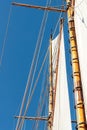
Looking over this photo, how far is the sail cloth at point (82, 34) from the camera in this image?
5.38 m

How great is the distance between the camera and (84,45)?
225 inches

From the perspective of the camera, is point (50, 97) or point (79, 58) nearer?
point (79, 58)

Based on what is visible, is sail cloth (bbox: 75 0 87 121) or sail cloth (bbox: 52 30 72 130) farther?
sail cloth (bbox: 52 30 72 130)

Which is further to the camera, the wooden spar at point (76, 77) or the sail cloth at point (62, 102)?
the sail cloth at point (62, 102)

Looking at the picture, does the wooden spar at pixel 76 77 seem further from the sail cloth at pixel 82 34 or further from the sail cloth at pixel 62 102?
the sail cloth at pixel 62 102

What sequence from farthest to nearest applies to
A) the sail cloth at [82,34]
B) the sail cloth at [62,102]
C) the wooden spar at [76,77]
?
the sail cloth at [62,102]
the sail cloth at [82,34]
the wooden spar at [76,77]

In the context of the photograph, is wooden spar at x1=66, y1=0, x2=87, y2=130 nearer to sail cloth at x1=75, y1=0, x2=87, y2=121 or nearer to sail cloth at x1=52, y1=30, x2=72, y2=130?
sail cloth at x1=75, y1=0, x2=87, y2=121

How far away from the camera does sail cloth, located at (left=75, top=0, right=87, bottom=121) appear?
538 centimetres

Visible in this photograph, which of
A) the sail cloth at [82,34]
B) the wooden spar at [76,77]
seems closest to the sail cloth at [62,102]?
the wooden spar at [76,77]

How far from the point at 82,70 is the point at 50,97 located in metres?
7.86

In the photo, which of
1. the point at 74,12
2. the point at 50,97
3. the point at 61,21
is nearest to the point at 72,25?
the point at 74,12

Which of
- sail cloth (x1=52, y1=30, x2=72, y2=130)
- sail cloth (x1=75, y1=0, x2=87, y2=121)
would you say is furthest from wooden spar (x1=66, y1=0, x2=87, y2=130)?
sail cloth (x1=52, y1=30, x2=72, y2=130)

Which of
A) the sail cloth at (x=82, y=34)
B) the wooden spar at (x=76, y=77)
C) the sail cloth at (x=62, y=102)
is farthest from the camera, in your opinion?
the sail cloth at (x=62, y=102)

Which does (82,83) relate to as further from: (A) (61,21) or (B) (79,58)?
(A) (61,21)
